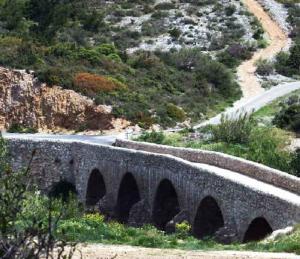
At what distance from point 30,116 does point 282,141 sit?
16.1m

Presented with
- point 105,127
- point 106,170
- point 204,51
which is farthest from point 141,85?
point 106,170

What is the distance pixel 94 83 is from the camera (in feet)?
177

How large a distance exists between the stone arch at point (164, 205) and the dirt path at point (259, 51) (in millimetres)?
25833

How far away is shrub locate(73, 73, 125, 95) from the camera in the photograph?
5291cm

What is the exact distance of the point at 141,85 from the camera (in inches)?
2297

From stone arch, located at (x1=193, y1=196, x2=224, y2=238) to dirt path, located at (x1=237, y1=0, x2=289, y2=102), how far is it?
97.3ft

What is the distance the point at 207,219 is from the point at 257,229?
4.36 meters

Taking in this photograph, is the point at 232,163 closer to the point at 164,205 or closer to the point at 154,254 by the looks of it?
the point at 164,205

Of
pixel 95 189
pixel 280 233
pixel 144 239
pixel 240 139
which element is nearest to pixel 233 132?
pixel 240 139

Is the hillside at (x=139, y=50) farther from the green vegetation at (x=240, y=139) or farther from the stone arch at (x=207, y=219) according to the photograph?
the stone arch at (x=207, y=219)

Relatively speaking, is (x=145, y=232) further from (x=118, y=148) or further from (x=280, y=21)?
(x=280, y=21)

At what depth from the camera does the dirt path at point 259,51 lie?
207 feet

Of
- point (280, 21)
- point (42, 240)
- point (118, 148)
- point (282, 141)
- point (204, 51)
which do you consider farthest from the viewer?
point (280, 21)

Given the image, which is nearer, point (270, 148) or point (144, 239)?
point (144, 239)
